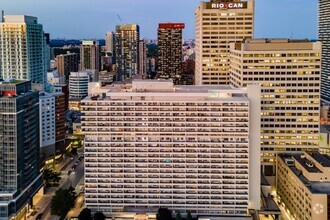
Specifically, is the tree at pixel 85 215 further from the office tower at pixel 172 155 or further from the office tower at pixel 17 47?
the office tower at pixel 17 47

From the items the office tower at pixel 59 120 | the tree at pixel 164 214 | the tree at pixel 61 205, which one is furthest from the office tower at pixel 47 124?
the tree at pixel 164 214

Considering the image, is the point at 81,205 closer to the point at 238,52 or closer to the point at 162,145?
the point at 162,145

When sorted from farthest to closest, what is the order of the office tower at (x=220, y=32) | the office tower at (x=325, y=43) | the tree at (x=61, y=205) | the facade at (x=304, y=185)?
the office tower at (x=325, y=43) → the office tower at (x=220, y=32) → the tree at (x=61, y=205) → the facade at (x=304, y=185)

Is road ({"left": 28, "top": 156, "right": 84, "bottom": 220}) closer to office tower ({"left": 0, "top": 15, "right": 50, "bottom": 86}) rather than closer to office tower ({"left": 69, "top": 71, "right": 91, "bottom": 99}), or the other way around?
office tower ({"left": 0, "top": 15, "right": 50, "bottom": 86})

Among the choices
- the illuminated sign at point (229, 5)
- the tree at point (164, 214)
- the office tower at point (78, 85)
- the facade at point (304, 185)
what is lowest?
the tree at point (164, 214)

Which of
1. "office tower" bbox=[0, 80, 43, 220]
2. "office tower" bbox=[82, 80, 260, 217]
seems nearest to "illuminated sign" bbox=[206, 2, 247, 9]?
"office tower" bbox=[82, 80, 260, 217]

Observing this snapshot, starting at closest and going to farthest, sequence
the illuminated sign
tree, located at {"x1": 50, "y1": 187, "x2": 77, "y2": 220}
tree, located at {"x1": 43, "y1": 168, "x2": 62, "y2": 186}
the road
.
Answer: tree, located at {"x1": 50, "y1": 187, "x2": 77, "y2": 220} < the road < tree, located at {"x1": 43, "y1": 168, "x2": 62, "y2": 186} < the illuminated sign
